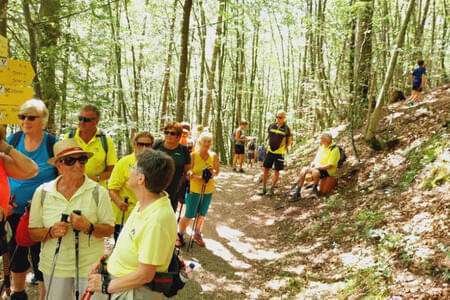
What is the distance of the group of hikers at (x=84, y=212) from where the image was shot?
6.64 ft

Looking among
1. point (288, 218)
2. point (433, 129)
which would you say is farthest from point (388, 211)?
point (433, 129)

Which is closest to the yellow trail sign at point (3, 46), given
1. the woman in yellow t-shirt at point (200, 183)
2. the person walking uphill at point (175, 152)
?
the person walking uphill at point (175, 152)

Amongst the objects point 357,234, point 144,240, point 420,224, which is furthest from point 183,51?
point 144,240

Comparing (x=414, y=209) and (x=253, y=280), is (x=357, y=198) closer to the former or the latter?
(x=414, y=209)

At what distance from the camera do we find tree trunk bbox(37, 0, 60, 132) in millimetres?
5738

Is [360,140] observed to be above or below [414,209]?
above

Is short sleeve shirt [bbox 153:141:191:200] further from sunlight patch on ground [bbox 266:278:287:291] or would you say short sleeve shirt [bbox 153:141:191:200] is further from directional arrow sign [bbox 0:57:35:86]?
sunlight patch on ground [bbox 266:278:287:291]

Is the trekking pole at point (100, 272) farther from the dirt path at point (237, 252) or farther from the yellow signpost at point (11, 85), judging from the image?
the dirt path at point (237, 252)

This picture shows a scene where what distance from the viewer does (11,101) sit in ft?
11.9

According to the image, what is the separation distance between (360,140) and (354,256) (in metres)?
4.90


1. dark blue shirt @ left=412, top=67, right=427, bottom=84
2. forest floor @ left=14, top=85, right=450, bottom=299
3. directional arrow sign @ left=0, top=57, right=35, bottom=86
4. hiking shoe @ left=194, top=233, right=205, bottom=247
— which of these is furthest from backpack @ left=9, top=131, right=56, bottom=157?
dark blue shirt @ left=412, top=67, right=427, bottom=84

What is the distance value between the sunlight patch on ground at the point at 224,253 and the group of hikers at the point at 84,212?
230cm

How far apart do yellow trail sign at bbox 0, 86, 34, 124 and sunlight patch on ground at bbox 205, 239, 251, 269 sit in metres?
3.77

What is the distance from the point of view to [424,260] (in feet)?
12.7
